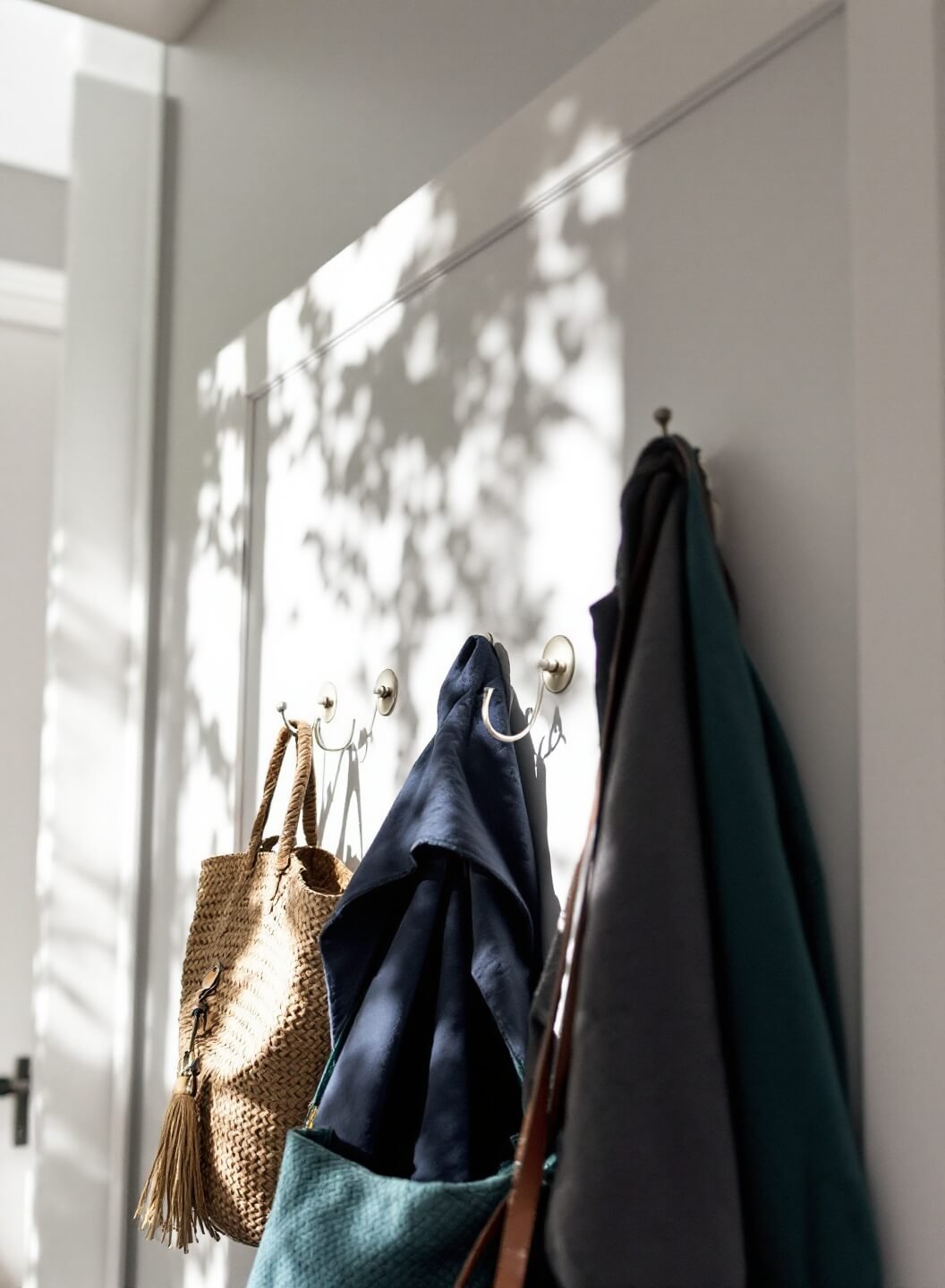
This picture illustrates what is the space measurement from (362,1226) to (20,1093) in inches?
69.9

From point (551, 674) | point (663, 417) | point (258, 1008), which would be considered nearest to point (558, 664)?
point (551, 674)

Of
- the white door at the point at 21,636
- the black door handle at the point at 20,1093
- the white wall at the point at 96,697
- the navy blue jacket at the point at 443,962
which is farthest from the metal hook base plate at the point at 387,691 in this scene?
the black door handle at the point at 20,1093

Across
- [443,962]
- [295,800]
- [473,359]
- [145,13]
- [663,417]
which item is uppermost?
[145,13]

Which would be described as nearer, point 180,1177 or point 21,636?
point 180,1177

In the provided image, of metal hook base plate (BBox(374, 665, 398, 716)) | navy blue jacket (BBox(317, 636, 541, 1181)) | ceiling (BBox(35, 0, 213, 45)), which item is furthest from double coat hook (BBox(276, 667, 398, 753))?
ceiling (BBox(35, 0, 213, 45))

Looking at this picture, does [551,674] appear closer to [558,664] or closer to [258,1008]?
[558,664]

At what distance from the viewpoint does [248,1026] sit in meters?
1.13

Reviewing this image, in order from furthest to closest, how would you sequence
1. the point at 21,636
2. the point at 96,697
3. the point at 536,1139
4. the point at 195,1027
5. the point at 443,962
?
the point at 21,636 < the point at 96,697 < the point at 195,1027 < the point at 443,962 < the point at 536,1139

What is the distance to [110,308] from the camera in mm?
1865

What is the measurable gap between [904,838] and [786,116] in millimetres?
447

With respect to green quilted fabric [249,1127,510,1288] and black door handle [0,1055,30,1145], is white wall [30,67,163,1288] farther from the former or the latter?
green quilted fabric [249,1127,510,1288]

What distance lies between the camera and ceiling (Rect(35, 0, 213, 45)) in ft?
5.85

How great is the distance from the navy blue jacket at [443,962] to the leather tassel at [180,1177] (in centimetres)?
24

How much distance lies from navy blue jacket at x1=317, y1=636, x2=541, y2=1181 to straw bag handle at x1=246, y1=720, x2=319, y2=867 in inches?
7.6
